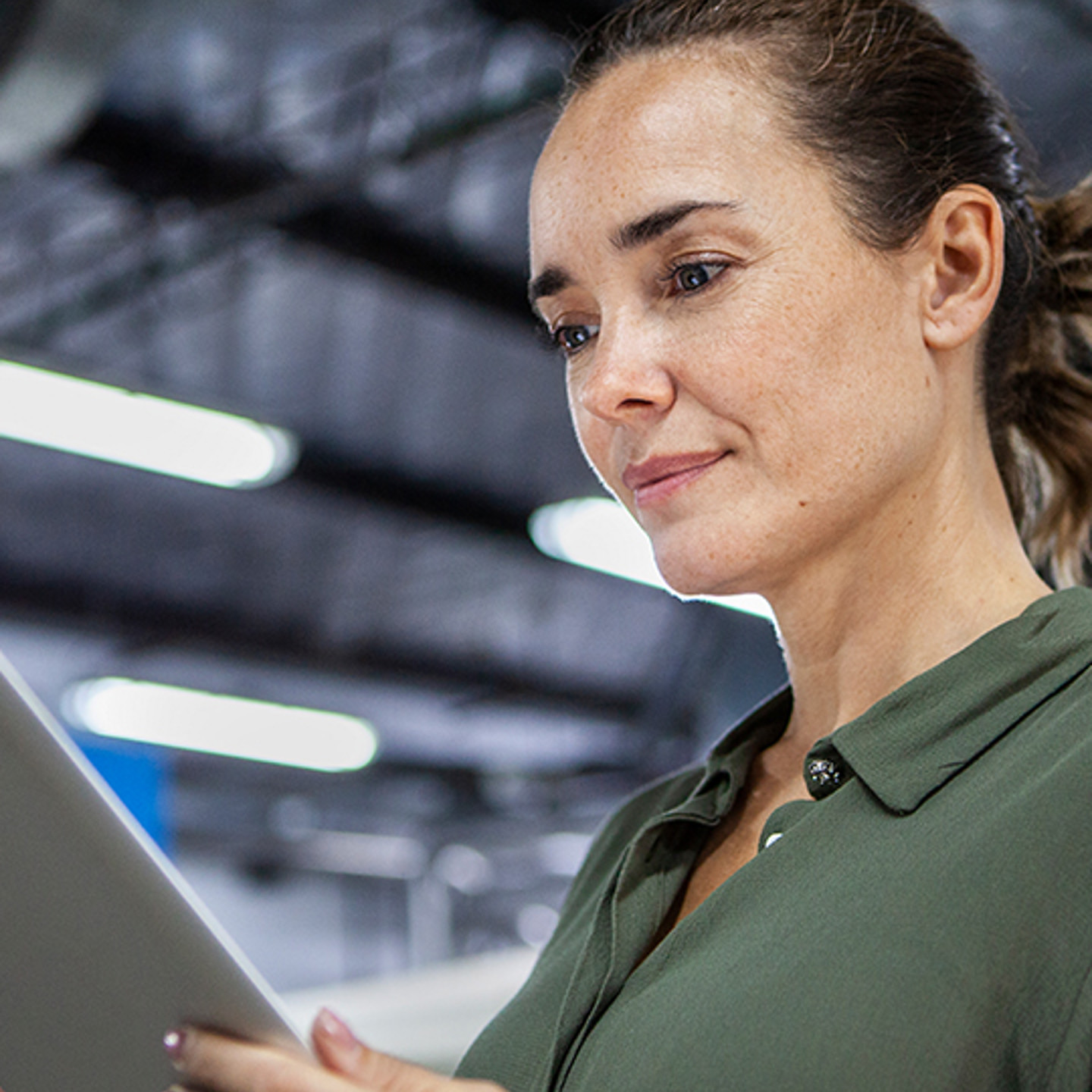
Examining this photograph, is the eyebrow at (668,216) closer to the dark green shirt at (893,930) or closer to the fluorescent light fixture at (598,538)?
the dark green shirt at (893,930)

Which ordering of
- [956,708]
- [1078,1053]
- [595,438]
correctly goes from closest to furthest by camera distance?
[1078,1053] → [956,708] → [595,438]

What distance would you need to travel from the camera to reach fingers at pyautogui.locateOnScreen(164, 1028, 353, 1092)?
662 millimetres

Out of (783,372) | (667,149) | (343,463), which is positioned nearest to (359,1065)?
(783,372)

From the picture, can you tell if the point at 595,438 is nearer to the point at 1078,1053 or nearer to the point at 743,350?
the point at 743,350

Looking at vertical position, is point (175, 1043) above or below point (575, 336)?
below

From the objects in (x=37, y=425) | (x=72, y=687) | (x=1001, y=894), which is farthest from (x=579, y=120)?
(x=72, y=687)

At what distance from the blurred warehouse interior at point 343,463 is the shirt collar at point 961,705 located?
53 centimetres

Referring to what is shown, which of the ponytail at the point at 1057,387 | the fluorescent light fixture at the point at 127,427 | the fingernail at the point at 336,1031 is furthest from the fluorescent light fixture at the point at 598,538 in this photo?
the fingernail at the point at 336,1031

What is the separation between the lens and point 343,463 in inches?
346

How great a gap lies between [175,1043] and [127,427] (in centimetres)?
502

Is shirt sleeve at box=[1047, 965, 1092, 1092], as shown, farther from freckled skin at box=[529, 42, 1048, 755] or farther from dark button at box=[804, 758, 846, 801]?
freckled skin at box=[529, 42, 1048, 755]

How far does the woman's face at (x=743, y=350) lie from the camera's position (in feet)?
3.26

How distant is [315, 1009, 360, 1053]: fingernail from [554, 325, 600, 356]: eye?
61cm

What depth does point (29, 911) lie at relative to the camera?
0.70m
